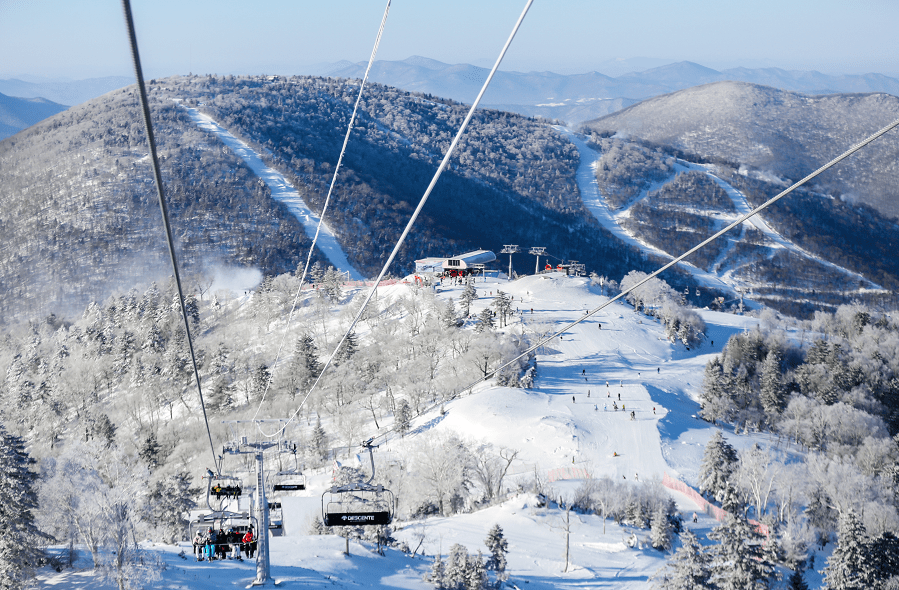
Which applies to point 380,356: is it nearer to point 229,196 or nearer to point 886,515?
point 886,515

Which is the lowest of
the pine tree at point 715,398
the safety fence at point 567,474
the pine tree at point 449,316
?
the safety fence at point 567,474

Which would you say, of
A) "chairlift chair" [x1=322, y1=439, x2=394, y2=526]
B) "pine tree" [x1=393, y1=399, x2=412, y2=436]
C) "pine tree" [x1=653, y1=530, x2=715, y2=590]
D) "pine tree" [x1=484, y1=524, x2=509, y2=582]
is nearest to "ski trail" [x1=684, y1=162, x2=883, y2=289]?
"pine tree" [x1=393, y1=399, x2=412, y2=436]

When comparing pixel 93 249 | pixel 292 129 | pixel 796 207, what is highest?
pixel 292 129

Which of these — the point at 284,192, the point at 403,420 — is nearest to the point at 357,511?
the point at 403,420

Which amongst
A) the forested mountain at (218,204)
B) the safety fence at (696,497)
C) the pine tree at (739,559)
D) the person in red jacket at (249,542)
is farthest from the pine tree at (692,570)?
the forested mountain at (218,204)

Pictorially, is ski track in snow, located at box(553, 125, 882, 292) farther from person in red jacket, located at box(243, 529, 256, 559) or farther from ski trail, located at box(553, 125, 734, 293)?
person in red jacket, located at box(243, 529, 256, 559)

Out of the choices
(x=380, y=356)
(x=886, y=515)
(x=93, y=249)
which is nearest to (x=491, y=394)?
(x=380, y=356)

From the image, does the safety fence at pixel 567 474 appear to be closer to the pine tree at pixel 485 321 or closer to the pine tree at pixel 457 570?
the pine tree at pixel 457 570
